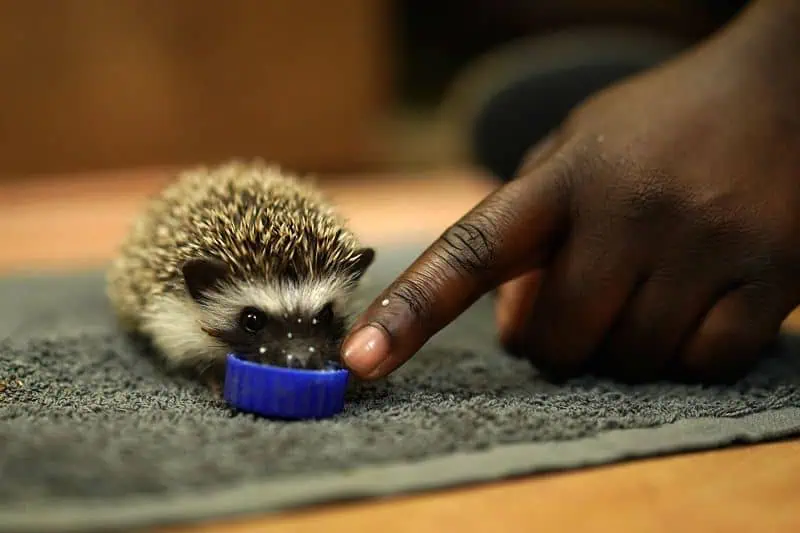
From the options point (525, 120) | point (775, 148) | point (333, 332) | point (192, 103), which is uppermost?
point (192, 103)

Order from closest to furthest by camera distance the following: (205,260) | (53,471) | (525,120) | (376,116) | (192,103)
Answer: (53,471), (205,260), (525,120), (192,103), (376,116)

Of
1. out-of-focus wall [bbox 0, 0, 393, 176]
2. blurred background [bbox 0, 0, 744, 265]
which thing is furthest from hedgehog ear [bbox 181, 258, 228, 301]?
out-of-focus wall [bbox 0, 0, 393, 176]

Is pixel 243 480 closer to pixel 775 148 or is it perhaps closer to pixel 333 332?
pixel 333 332

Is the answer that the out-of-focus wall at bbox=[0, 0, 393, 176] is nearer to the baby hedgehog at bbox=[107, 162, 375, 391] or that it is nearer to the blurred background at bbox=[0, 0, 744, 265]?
the blurred background at bbox=[0, 0, 744, 265]

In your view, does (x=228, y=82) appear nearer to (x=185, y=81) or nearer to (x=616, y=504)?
(x=185, y=81)

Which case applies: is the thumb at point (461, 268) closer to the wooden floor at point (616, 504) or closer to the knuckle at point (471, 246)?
the knuckle at point (471, 246)

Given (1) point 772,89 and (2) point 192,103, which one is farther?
(2) point 192,103

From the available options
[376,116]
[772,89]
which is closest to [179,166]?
[376,116]

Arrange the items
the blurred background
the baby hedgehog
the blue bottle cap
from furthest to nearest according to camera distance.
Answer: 1. the blurred background
2. the baby hedgehog
3. the blue bottle cap

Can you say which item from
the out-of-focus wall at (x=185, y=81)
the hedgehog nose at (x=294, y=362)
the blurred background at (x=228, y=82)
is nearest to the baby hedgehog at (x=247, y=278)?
the hedgehog nose at (x=294, y=362)
